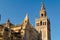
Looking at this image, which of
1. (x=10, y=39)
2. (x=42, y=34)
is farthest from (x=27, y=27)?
(x=42, y=34)

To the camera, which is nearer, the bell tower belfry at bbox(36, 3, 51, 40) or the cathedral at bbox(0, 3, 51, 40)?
the cathedral at bbox(0, 3, 51, 40)

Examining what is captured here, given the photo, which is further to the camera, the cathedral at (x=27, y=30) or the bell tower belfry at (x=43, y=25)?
the bell tower belfry at (x=43, y=25)

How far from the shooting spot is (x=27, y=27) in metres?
51.9

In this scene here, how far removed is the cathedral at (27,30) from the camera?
44625 millimetres

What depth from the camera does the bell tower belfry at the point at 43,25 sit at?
6431 centimetres

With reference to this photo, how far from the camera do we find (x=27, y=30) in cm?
5159

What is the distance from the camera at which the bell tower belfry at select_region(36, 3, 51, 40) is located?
64.3 meters

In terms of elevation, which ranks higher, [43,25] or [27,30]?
[43,25]

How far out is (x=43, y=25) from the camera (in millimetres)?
66375

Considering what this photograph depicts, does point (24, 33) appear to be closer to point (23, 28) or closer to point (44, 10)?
point (23, 28)

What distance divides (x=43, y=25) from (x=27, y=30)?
15.8 metres

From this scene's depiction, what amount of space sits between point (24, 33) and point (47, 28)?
17.2 metres

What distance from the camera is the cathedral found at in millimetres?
44625

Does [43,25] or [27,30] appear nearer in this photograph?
[27,30]
